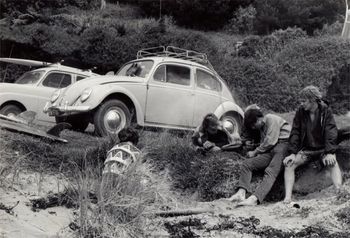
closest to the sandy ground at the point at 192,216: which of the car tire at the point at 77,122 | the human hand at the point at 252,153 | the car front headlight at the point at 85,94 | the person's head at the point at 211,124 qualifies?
the human hand at the point at 252,153

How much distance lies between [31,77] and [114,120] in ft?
8.45

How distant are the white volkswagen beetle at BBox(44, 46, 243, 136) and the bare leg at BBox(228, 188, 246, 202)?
2.63 metres

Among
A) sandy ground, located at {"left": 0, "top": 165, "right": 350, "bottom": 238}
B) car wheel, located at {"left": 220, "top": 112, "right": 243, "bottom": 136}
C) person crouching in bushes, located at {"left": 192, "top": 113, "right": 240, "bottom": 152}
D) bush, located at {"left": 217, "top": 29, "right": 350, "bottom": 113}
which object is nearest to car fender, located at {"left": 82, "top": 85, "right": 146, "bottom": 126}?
car wheel, located at {"left": 220, "top": 112, "right": 243, "bottom": 136}

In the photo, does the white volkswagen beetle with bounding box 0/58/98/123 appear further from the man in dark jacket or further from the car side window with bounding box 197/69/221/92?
the man in dark jacket

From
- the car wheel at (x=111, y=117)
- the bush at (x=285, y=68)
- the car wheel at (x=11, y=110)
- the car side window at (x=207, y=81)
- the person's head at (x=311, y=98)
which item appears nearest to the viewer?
the person's head at (x=311, y=98)

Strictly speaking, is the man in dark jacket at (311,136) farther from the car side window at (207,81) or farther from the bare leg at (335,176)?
the car side window at (207,81)

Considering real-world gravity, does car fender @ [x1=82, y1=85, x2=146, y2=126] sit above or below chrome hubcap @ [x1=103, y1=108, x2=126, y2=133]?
above

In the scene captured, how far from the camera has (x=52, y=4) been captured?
1166 centimetres

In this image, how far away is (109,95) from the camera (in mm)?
9359

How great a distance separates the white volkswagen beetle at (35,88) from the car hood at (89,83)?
102 centimetres

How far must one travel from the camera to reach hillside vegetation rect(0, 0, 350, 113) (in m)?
11.9

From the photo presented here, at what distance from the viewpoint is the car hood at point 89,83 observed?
942cm

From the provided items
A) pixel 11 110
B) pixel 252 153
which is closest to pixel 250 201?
pixel 252 153

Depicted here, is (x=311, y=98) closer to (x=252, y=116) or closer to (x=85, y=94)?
(x=252, y=116)
